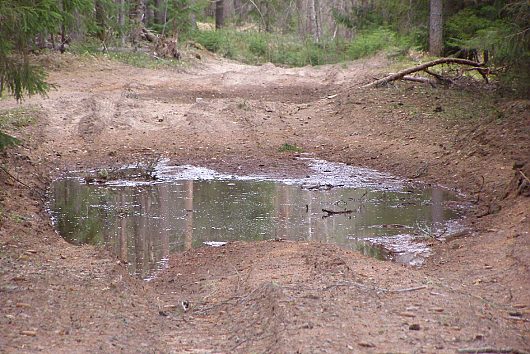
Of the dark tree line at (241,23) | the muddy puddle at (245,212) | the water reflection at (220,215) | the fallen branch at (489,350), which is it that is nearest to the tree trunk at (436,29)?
the dark tree line at (241,23)

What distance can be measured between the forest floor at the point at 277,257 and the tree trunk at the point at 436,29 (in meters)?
3.01

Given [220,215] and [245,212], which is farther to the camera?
[245,212]

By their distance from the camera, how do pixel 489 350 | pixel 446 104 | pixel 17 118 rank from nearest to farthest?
1. pixel 489 350
2. pixel 17 118
3. pixel 446 104

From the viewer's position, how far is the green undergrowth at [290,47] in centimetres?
3559

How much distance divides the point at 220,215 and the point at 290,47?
3104 cm

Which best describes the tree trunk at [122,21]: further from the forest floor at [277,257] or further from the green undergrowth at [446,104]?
the green undergrowth at [446,104]

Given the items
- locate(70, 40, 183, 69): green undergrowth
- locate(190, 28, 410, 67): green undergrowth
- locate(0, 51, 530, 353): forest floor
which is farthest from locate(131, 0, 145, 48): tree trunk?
locate(0, 51, 530, 353): forest floor

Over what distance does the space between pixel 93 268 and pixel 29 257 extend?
0.78 meters

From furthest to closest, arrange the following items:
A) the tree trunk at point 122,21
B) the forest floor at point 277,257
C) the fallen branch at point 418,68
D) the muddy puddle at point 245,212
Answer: the tree trunk at point 122,21 < the fallen branch at point 418,68 < the muddy puddle at point 245,212 < the forest floor at point 277,257

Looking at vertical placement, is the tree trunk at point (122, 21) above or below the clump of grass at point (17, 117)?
above

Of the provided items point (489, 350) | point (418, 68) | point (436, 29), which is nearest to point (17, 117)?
point (418, 68)

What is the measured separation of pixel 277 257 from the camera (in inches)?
326

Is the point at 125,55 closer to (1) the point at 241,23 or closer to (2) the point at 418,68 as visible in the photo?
(2) the point at 418,68

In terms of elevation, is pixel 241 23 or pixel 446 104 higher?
pixel 241 23
